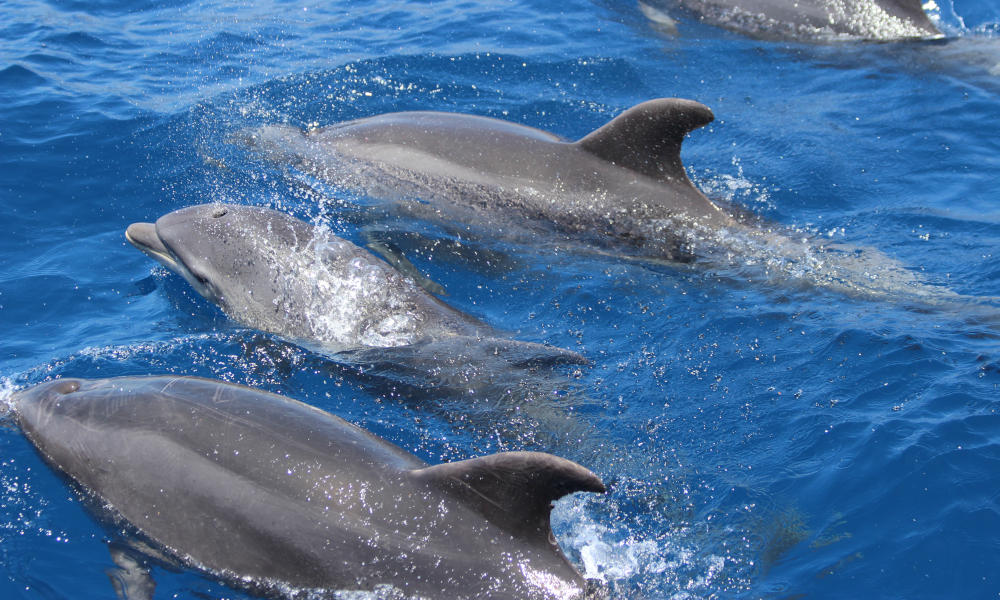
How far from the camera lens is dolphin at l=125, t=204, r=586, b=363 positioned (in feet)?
24.6

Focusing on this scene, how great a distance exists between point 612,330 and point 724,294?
3.70 ft

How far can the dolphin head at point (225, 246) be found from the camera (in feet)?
26.4

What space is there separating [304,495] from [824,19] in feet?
42.0

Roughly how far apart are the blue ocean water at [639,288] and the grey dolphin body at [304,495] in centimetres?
36

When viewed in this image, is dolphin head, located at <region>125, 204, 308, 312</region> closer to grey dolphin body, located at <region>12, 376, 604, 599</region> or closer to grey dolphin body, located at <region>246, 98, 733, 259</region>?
grey dolphin body, located at <region>246, 98, 733, 259</region>

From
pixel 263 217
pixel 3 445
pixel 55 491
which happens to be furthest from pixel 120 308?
pixel 55 491

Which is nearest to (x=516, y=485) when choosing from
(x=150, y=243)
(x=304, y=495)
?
(x=304, y=495)

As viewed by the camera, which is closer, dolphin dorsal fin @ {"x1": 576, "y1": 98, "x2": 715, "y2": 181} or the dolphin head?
the dolphin head

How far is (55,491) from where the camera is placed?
590 cm

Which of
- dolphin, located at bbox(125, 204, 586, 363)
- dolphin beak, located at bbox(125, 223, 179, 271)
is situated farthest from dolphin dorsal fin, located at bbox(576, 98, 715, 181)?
dolphin beak, located at bbox(125, 223, 179, 271)

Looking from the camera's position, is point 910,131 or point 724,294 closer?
point 724,294

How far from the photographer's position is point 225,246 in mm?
8219

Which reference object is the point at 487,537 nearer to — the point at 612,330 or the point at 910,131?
the point at 612,330

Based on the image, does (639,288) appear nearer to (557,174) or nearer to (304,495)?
(557,174)
